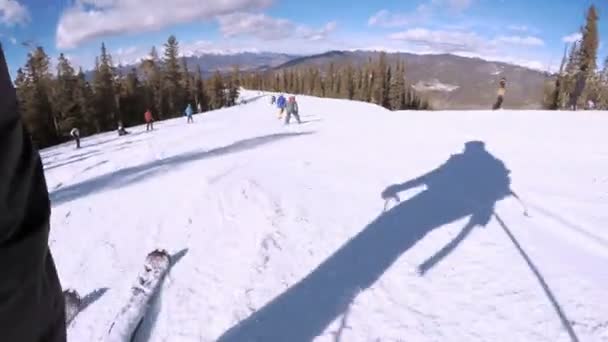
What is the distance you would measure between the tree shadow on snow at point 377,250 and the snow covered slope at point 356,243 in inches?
1.1

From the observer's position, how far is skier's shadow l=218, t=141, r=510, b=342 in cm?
485

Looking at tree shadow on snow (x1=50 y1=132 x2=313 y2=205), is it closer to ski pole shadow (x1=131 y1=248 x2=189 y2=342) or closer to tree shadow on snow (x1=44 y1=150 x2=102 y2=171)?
tree shadow on snow (x1=44 y1=150 x2=102 y2=171)

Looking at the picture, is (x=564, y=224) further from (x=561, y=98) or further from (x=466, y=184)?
(x=561, y=98)

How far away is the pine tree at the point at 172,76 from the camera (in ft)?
216

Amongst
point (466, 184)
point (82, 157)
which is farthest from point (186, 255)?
point (82, 157)

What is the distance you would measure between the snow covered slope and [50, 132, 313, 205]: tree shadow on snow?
14cm

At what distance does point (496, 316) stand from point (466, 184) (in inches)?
202

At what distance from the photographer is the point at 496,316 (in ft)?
15.3

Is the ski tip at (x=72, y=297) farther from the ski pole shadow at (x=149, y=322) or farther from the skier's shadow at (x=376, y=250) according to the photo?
the skier's shadow at (x=376, y=250)

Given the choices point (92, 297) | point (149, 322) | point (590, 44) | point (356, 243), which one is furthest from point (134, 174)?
point (590, 44)

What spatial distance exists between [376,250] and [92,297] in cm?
456

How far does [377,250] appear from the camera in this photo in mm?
6426

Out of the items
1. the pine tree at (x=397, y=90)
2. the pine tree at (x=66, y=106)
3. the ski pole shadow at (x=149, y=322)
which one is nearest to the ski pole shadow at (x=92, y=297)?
the ski pole shadow at (x=149, y=322)

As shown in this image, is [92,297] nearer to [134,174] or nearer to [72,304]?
[72,304]
